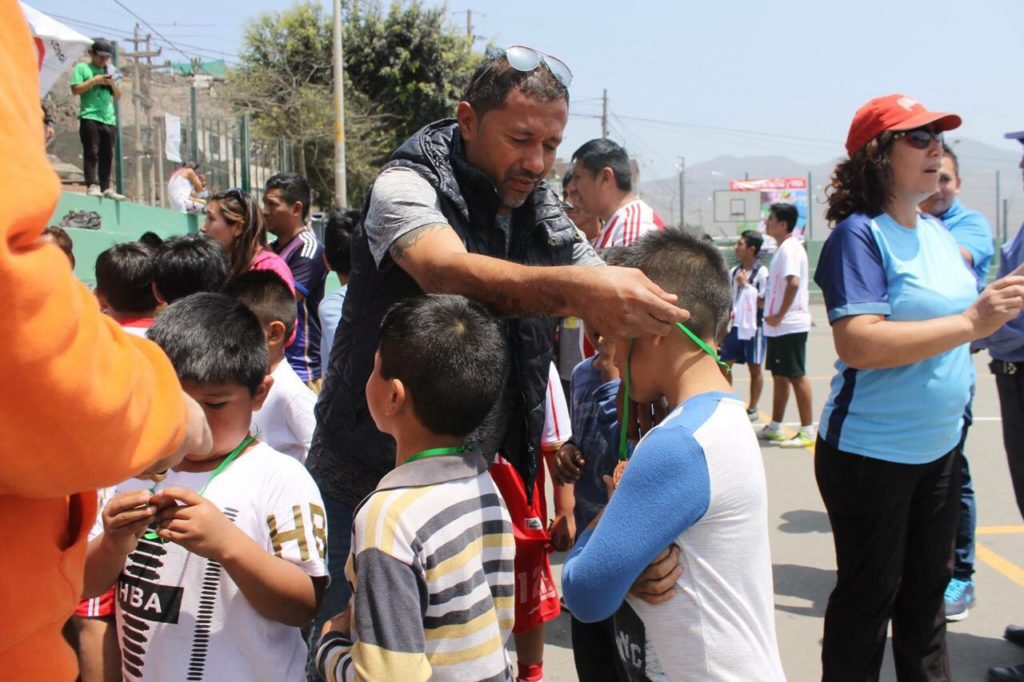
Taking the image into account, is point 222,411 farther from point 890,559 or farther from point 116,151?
point 116,151

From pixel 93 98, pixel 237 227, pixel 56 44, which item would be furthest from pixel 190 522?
pixel 93 98

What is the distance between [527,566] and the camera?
8.43ft

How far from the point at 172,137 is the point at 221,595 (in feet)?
43.6

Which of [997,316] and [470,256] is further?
[997,316]

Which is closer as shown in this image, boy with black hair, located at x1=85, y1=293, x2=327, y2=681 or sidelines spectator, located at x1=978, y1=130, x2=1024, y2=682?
boy with black hair, located at x1=85, y1=293, x2=327, y2=681

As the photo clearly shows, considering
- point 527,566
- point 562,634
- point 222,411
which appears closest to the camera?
point 222,411

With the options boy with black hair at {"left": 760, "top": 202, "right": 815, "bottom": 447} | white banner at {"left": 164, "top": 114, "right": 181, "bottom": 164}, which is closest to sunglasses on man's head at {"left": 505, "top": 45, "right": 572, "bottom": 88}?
boy with black hair at {"left": 760, "top": 202, "right": 815, "bottom": 447}

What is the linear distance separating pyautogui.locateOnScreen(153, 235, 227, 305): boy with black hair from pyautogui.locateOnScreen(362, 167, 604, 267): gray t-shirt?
6.00 ft

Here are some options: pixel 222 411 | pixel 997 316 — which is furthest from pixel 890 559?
pixel 222 411

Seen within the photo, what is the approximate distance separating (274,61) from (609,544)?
31.6 m

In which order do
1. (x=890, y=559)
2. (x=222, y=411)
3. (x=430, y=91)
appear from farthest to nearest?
(x=430, y=91), (x=890, y=559), (x=222, y=411)

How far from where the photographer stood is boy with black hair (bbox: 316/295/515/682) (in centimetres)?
174

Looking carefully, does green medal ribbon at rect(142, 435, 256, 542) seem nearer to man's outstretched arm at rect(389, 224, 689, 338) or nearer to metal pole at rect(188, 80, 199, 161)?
man's outstretched arm at rect(389, 224, 689, 338)

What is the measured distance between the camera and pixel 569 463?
2900mm
